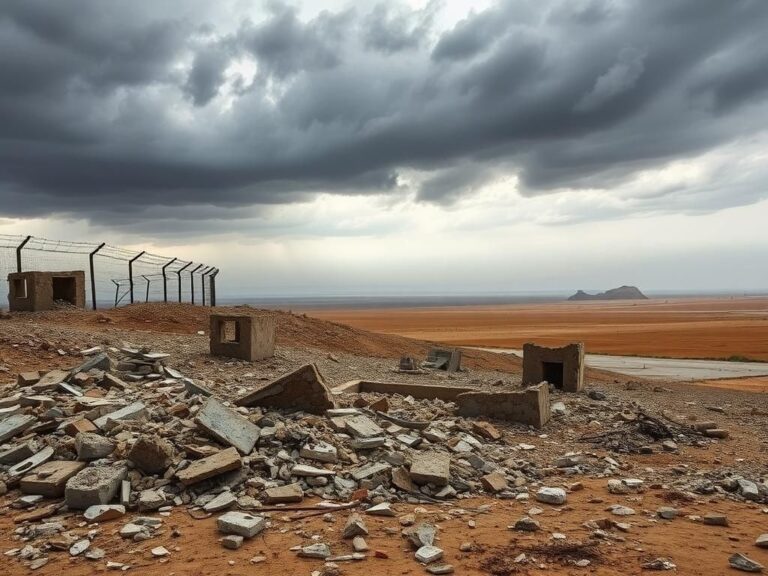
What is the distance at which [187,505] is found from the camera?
6.10 metres

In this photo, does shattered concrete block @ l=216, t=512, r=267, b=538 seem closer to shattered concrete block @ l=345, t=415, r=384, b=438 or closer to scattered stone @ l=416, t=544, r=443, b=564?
scattered stone @ l=416, t=544, r=443, b=564

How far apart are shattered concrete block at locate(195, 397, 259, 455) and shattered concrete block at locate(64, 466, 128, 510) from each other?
1168 mm

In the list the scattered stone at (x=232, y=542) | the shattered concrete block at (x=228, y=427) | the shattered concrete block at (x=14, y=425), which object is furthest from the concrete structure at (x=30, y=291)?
the scattered stone at (x=232, y=542)

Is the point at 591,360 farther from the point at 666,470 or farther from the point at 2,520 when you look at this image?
the point at 2,520

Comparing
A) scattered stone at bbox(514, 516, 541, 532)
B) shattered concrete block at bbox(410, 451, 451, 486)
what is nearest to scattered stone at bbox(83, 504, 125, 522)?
shattered concrete block at bbox(410, 451, 451, 486)

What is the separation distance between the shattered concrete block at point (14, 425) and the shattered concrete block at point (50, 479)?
121cm

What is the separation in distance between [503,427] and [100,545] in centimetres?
671

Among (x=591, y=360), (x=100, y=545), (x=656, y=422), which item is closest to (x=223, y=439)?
(x=100, y=545)

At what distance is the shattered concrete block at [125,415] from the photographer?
764 cm

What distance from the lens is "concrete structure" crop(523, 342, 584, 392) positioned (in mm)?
14078

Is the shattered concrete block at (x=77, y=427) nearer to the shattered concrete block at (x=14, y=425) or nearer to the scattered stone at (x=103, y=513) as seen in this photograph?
the shattered concrete block at (x=14, y=425)

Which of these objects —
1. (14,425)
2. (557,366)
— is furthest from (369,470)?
(557,366)

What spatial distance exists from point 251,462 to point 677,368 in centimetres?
2578

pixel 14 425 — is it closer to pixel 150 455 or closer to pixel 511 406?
pixel 150 455
